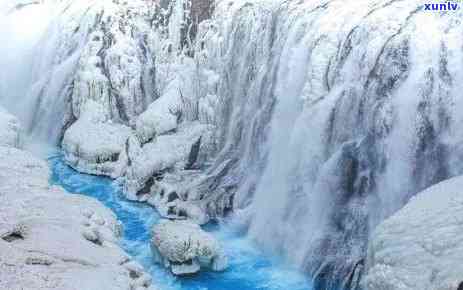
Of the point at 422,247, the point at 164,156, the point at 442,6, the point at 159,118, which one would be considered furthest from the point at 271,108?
the point at 422,247

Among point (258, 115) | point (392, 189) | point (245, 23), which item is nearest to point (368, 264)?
point (392, 189)

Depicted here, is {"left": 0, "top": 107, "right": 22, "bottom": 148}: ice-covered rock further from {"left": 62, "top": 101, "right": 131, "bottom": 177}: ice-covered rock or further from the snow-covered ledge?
the snow-covered ledge

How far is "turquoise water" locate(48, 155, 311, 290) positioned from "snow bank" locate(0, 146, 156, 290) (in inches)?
35.7

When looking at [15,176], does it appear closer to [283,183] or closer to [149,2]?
[283,183]

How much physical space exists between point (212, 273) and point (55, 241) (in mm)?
3423

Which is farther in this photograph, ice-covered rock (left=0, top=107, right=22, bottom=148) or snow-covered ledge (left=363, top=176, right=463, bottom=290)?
ice-covered rock (left=0, top=107, right=22, bottom=148)

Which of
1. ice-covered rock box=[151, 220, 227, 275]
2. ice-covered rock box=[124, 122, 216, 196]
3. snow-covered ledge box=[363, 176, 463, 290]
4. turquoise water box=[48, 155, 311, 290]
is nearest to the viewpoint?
snow-covered ledge box=[363, 176, 463, 290]

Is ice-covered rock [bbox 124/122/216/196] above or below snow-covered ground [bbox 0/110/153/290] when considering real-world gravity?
above

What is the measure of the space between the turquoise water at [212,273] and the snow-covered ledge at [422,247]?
5.05 m

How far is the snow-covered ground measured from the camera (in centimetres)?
941

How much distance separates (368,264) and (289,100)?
24.5 ft

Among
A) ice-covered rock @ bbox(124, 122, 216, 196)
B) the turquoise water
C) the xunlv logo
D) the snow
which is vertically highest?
the xunlv logo

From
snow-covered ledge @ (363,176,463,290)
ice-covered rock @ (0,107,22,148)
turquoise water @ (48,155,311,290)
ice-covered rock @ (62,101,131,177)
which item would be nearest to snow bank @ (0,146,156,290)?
turquoise water @ (48,155,311,290)

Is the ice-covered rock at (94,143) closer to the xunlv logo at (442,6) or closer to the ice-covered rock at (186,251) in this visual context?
the ice-covered rock at (186,251)
